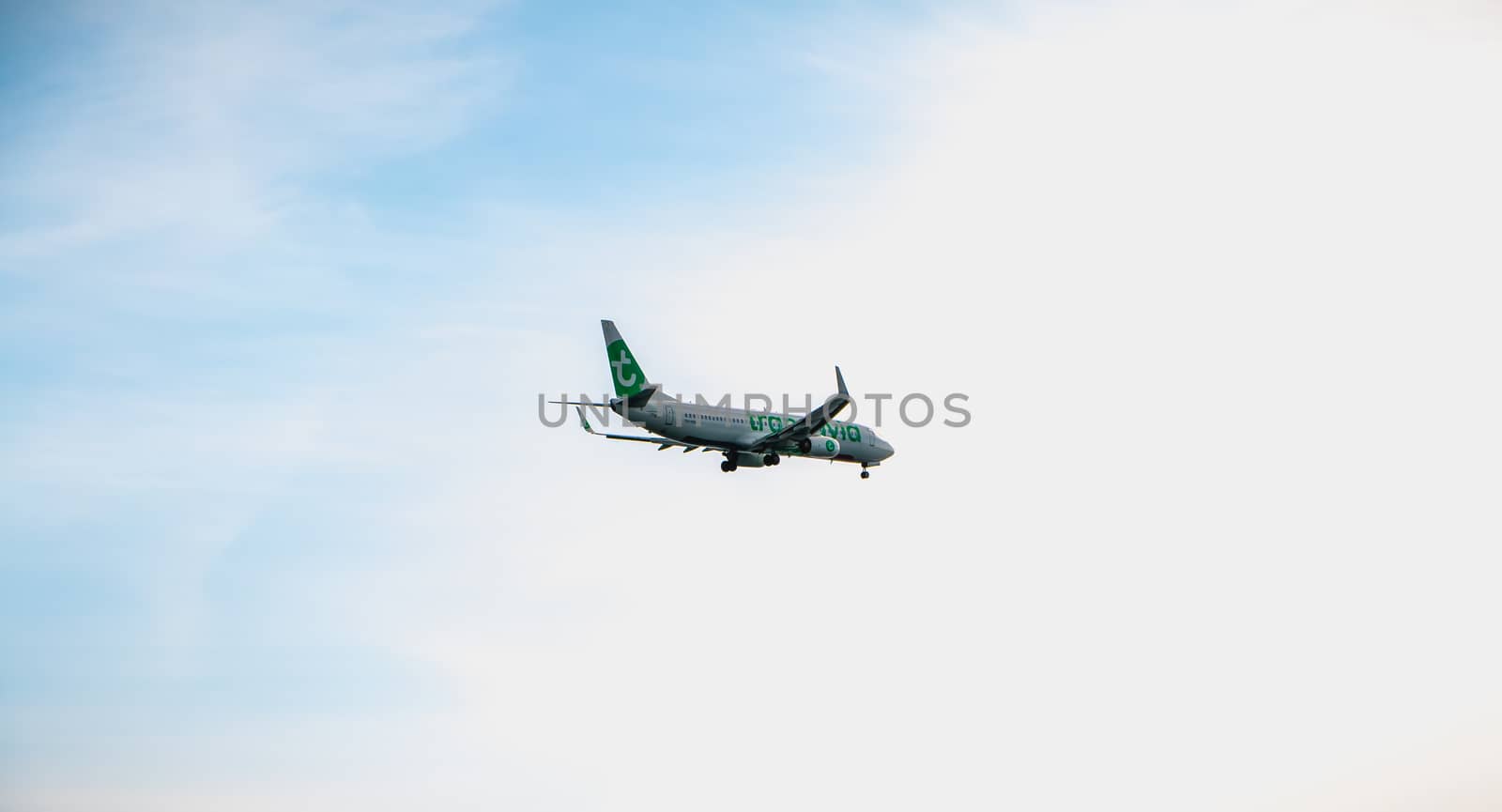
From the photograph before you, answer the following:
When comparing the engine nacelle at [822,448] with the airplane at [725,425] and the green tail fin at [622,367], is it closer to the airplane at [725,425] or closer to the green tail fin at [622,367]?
the airplane at [725,425]

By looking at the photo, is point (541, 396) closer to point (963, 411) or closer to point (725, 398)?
point (725, 398)

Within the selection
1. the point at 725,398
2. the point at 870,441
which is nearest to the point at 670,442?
the point at 725,398

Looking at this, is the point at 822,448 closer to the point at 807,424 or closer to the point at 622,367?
the point at 807,424

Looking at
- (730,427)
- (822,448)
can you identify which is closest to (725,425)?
(730,427)

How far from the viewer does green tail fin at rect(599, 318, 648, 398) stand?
67.2 metres

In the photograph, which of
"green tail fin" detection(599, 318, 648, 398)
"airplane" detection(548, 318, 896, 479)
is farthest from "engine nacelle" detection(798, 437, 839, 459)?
"green tail fin" detection(599, 318, 648, 398)

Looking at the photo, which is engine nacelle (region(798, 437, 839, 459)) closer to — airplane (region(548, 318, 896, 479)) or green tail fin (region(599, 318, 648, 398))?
airplane (region(548, 318, 896, 479))

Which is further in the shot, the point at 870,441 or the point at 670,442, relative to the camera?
the point at 870,441

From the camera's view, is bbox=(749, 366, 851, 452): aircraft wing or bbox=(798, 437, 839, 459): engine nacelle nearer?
bbox=(749, 366, 851, 452): aircraft wing

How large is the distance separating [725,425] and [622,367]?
6.84 m

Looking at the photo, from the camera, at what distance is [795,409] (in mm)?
76250

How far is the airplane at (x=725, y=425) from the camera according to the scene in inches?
2638

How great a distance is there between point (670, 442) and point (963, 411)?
19852mm

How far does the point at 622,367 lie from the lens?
67438mm
